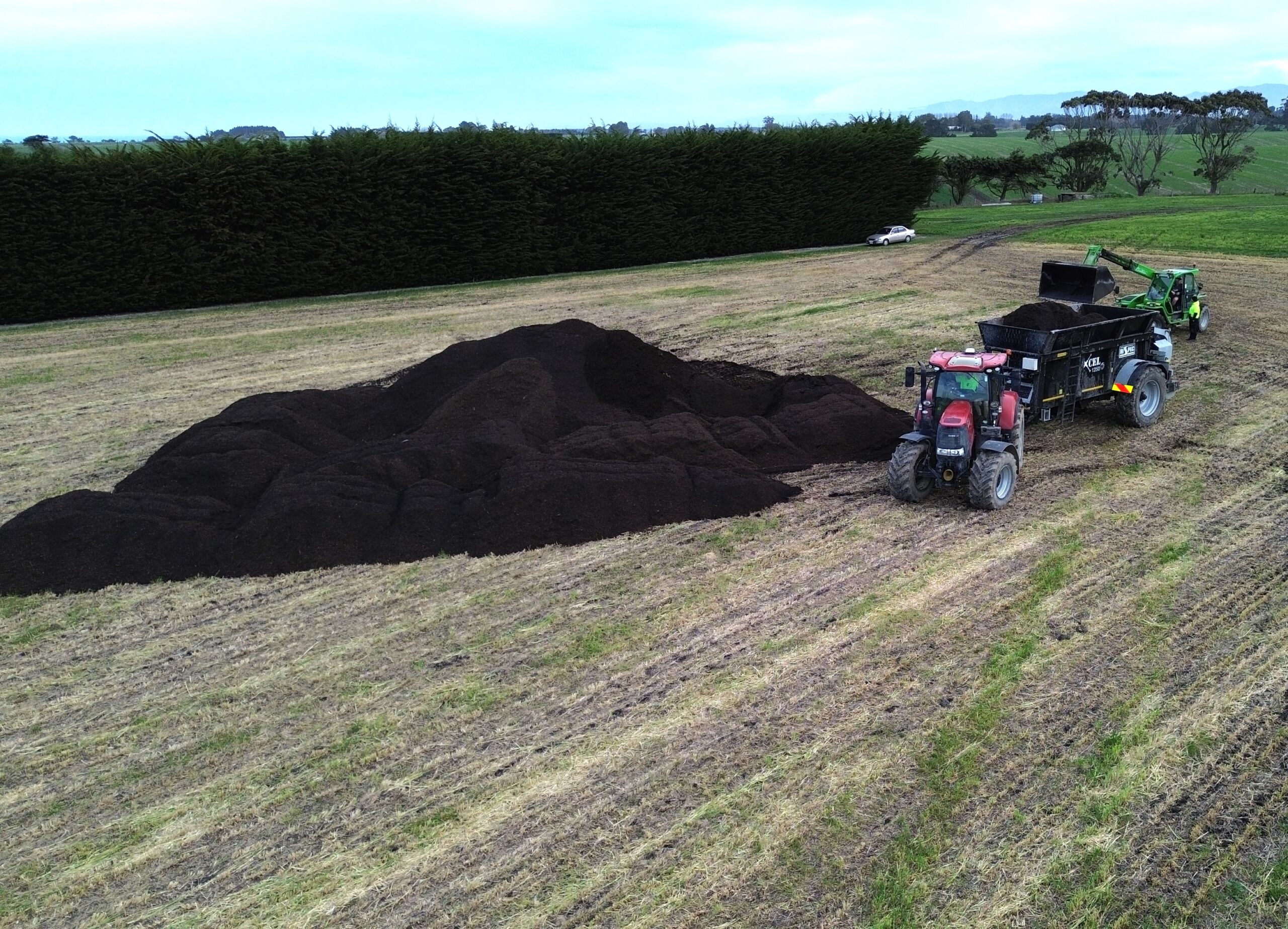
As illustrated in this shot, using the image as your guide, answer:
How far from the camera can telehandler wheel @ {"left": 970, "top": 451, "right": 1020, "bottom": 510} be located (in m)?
11.3

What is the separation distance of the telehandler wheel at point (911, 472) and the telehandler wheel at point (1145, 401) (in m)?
4.49

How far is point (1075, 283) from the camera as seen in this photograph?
18.8 meters

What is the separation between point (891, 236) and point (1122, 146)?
5165 cm

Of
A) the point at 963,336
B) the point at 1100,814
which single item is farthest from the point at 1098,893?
the point at 963,336

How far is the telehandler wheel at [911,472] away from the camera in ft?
38.4

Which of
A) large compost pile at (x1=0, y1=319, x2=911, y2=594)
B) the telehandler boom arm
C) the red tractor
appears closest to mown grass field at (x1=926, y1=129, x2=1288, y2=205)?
the telehandler boom arm

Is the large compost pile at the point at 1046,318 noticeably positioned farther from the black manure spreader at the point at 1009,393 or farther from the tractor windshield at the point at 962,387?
the tractor windshield at the point at 962,387

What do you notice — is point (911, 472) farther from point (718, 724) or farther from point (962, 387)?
point (718, 724)

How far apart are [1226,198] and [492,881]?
59.0 meters

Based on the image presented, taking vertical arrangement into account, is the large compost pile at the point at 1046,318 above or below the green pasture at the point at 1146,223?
below

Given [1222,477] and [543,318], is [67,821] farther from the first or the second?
[543,318]

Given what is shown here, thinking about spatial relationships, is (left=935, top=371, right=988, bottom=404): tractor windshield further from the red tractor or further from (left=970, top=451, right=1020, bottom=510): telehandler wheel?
(left=970, top=451, right=1020, bottom=510): telehandler wheel

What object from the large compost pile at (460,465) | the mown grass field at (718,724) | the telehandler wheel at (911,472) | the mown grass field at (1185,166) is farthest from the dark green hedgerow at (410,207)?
the mown grass field at (1185,166)

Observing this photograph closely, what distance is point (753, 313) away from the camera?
24938 mm
